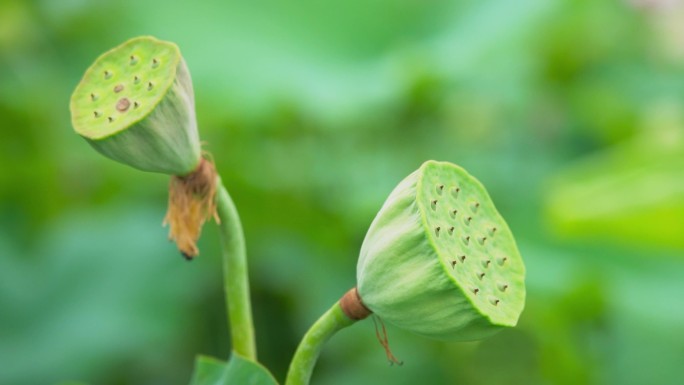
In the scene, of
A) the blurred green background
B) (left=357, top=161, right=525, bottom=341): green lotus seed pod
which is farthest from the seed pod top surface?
the blurred green background


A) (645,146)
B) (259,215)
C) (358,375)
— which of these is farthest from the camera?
(259,215)

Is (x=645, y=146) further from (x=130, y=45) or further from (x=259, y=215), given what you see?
(x=130, y=45)

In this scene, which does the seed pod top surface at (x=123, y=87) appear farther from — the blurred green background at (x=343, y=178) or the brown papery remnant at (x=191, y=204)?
the blurred green background at (x=343, y=178)

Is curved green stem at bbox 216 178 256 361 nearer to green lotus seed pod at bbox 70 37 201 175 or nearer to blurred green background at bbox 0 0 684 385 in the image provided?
green lotus seed pod at bbox 70 37 201 175

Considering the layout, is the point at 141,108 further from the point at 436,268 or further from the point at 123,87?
the point at 436,268

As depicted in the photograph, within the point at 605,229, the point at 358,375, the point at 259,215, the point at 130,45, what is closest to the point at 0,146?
the point at 259,215

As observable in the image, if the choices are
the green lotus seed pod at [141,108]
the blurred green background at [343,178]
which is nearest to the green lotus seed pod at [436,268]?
the green lotus seed pod at [141,108]

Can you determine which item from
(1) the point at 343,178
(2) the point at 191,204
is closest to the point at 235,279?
(2) the point at 191,204
